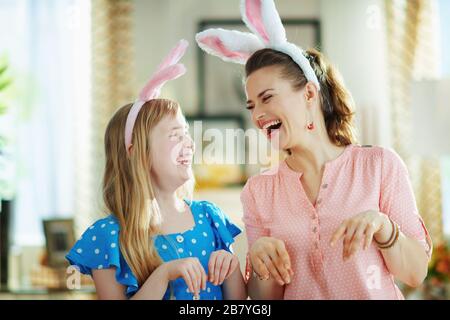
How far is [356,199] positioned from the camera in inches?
26.0

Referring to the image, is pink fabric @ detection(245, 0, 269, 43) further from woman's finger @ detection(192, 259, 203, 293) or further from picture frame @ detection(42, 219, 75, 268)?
picture frame @ detection(42, 219, 75, 268)

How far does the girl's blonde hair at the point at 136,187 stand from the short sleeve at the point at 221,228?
63 millimetres

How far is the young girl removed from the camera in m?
0.63

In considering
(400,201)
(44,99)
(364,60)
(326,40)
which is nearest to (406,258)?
(400,201)

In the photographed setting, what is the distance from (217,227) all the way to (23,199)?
1.81m

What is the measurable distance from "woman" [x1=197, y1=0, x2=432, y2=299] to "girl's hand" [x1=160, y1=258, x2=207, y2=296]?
0.06 m

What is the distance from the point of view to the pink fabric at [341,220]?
647mm

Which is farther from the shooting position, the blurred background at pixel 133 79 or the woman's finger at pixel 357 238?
the blurred background at pixel 133 79

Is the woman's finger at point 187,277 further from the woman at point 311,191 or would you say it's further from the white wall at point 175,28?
the white wall at point 175,28

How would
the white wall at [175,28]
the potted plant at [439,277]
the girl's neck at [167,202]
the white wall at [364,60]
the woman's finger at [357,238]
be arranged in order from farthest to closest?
the white wall at [175,28] → the white wall at [364,60] → the potted plant at [439,277] → the girl's neck at [167,202] → the woman's finger at [357,238]

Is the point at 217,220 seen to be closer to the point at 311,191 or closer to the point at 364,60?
the point at 311,191

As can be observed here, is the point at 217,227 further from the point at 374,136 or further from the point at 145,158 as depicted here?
the point at 374,136

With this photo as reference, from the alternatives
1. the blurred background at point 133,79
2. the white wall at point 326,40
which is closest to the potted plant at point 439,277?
the blurred background at point 133,79

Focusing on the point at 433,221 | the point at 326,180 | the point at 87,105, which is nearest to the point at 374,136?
the point at 433,221
